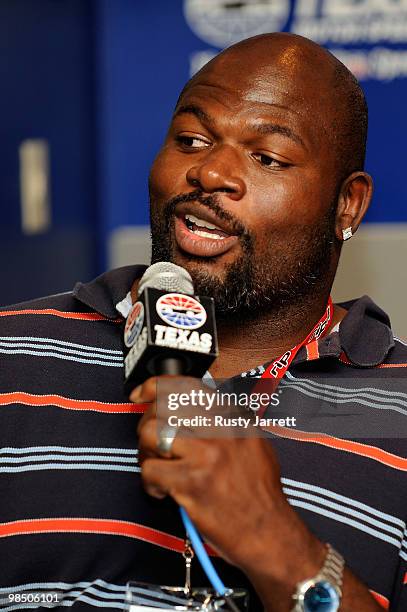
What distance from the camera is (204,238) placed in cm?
177

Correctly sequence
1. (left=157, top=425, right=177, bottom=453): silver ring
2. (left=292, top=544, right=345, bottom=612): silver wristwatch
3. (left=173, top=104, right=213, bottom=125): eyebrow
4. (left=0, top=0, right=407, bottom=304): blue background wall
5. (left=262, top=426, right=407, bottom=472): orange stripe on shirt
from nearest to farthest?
(left=157, top=425, right=177, bottom=453): silver ring, (left=292, top=544, right=345, bottom=612): silver wristwatch, (left=262, top=426, right=407, bottom=472): orange stripe on shirt, (left=173, top=104, right=213, bottom=125): eyebrow, (left=0, top=0, right=407, bottom=304): blue background wall

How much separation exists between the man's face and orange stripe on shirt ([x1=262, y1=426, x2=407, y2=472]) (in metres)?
0.24

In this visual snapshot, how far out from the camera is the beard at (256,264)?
1773 mm

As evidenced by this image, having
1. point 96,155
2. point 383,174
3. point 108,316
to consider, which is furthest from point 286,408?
point 96,155

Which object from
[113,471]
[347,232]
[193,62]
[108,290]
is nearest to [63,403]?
[113,471]

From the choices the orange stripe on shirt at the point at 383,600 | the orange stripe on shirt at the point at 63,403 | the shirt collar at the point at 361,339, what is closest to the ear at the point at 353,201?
the shirt collar at the point at 361,339

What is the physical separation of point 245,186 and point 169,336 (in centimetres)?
60

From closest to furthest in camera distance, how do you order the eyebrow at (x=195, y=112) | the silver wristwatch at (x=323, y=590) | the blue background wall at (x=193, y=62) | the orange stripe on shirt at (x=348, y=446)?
the silver wristwatch at (x=323, y=590)
the orange stripe on shirt at (x=348, y=446)
the eyebrow at (x=195, y=112)
the blue background wall at (x=193, y=62)

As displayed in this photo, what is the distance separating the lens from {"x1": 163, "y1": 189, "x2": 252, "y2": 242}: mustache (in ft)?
5.74

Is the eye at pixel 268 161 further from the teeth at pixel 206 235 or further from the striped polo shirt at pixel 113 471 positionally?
the striped polo shirt at pixel 113 471

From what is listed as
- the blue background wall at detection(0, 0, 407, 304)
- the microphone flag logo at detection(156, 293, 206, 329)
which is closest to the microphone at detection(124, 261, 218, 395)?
the microphone flag logo at detection(156, 293, 206, 329)

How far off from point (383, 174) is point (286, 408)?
1320 mm

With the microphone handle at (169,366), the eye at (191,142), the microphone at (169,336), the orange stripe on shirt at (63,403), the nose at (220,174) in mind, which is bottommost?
the orange stripe on shirt at (63,403)

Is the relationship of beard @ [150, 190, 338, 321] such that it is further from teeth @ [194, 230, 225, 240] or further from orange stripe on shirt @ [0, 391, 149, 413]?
orange stripe on shirt @ [0, 391, 149, 413]
